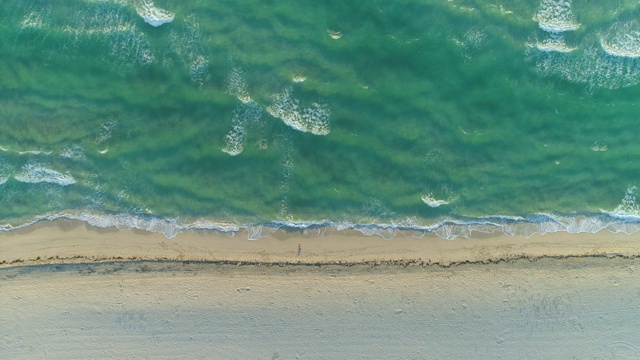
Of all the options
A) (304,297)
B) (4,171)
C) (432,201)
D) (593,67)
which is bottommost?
(304,297)

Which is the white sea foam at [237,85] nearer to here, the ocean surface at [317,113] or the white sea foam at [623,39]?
the ocean surface at [317,113]

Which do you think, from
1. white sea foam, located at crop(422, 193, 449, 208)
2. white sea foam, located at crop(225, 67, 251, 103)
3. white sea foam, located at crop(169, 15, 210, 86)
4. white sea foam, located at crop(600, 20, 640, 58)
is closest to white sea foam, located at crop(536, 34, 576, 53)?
white sea foam, located at crop(600, 20, 640, 58)

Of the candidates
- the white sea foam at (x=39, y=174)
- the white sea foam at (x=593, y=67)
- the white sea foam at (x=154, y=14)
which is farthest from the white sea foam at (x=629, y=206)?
the white sea foam at (x=39, y=174)

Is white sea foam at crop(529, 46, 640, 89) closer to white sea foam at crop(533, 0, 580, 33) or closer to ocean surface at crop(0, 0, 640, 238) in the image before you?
ocean surface at crop(0, 0, 640, 238)

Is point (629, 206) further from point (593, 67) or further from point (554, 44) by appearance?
point (554, 44)

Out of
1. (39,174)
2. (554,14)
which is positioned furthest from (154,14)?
(554,14)

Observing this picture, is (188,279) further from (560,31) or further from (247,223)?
(560,31)
